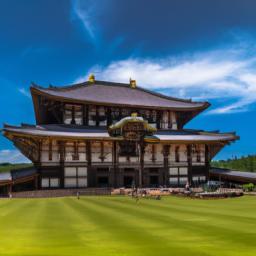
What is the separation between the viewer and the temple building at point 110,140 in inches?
1574

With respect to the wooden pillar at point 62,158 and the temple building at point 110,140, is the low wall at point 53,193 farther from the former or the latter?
the wooden pillar at point 62,158

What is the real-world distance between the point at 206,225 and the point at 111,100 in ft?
115

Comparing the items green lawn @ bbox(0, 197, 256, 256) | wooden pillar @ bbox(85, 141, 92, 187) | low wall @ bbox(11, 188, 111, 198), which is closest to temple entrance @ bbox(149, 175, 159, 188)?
wooden pillar @ bbox(85, 141, 92, 187)

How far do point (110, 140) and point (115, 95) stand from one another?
9.70 metres

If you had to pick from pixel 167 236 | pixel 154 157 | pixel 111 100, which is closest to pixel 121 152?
pixel 154 157

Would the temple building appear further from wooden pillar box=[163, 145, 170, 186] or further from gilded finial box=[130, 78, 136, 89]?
gilded finial box=[130, 78, 136, 89]

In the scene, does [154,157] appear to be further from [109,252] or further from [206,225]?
[109,252]

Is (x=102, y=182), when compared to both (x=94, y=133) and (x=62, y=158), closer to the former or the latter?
(x=62, y=158)

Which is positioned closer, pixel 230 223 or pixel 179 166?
pixel 230 223

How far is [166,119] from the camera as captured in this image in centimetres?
4916

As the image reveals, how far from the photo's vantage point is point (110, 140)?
41.5m

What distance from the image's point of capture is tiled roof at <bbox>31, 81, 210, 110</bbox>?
143 ft

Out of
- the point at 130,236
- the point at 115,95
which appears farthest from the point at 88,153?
the point at 130,236

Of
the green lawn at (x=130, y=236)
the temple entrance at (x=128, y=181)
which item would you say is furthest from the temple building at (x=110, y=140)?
the green lawn at (x=130, y=236)
